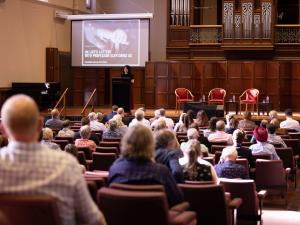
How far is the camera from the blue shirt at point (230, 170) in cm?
638

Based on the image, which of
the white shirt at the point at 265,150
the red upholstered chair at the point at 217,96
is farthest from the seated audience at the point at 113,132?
the red upholstered chair at the point at 217,96

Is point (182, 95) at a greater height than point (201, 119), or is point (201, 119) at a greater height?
point (182, 95)

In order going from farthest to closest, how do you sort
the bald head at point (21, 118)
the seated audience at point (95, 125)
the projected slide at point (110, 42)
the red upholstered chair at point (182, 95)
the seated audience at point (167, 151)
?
the projected slide at point (110, 42) → the red upholstered chair at point (182, 95) → the seated audience at point (95, 125) → the seated audience at point (167, 151) → the bald head at point (21, 118)

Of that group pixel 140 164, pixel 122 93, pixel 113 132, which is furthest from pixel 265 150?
pixel 122 93

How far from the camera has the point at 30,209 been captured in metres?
2.96

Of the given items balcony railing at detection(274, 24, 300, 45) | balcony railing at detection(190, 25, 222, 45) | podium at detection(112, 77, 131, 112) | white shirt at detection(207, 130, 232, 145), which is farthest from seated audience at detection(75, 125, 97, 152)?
balcony railing at detection(274, 24, 300, 45)

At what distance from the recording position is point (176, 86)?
64.1 ft

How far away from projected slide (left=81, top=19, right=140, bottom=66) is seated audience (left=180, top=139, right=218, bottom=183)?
1427 centimetres

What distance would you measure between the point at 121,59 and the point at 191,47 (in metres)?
2.57

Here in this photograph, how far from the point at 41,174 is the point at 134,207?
2.62ft

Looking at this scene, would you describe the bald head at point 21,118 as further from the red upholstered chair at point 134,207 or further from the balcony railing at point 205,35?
the balcony railing at point 205,35

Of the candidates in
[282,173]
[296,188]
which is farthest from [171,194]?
[296,188]

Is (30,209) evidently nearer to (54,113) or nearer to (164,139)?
(164,139)

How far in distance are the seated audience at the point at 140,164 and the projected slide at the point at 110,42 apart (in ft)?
51.0
